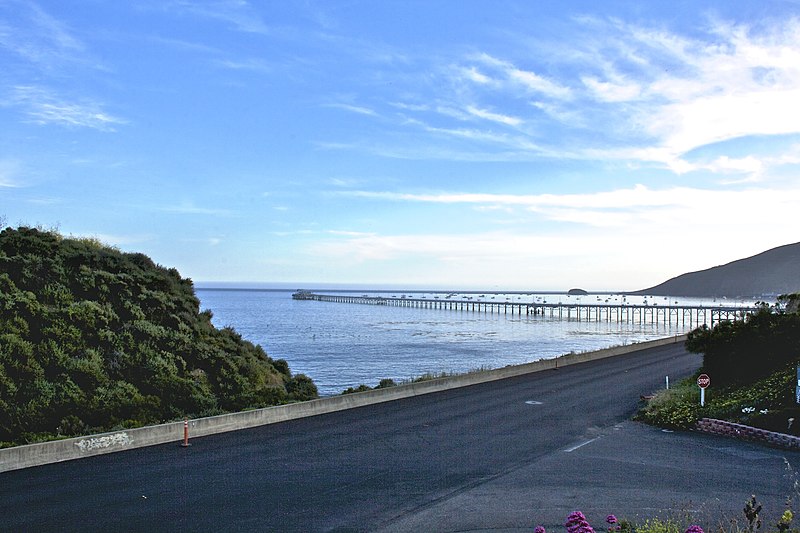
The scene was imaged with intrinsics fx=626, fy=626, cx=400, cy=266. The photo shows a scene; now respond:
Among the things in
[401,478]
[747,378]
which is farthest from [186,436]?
[747,378]

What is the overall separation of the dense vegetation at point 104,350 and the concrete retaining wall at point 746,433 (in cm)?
1292

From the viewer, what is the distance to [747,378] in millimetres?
21219

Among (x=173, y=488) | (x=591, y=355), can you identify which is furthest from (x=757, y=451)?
(x=591, y=355)

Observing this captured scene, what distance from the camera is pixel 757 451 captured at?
557 inches

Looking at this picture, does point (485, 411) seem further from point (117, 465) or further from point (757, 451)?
point (117, 465)

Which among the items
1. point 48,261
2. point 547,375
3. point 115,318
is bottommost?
point 547,375

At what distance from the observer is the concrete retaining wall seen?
14453 millimetres

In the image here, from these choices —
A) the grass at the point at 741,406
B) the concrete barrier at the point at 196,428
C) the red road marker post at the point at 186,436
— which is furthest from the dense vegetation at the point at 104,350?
the grass at the point at 741,406

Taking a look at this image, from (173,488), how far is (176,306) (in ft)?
59.5

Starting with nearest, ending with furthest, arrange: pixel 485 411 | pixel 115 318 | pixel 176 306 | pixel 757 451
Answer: pixel 757 451, pixel 485 411, pixel 115 318, pixel 176 306

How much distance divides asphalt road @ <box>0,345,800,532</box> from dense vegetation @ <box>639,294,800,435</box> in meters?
1.45

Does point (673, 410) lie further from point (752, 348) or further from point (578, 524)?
point (578, 524)

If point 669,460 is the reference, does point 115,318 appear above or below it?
above

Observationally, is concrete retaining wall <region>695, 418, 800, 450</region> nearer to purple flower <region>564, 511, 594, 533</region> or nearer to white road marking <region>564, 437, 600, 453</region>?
white road marking <region>564, 437, 600, 453</region>
